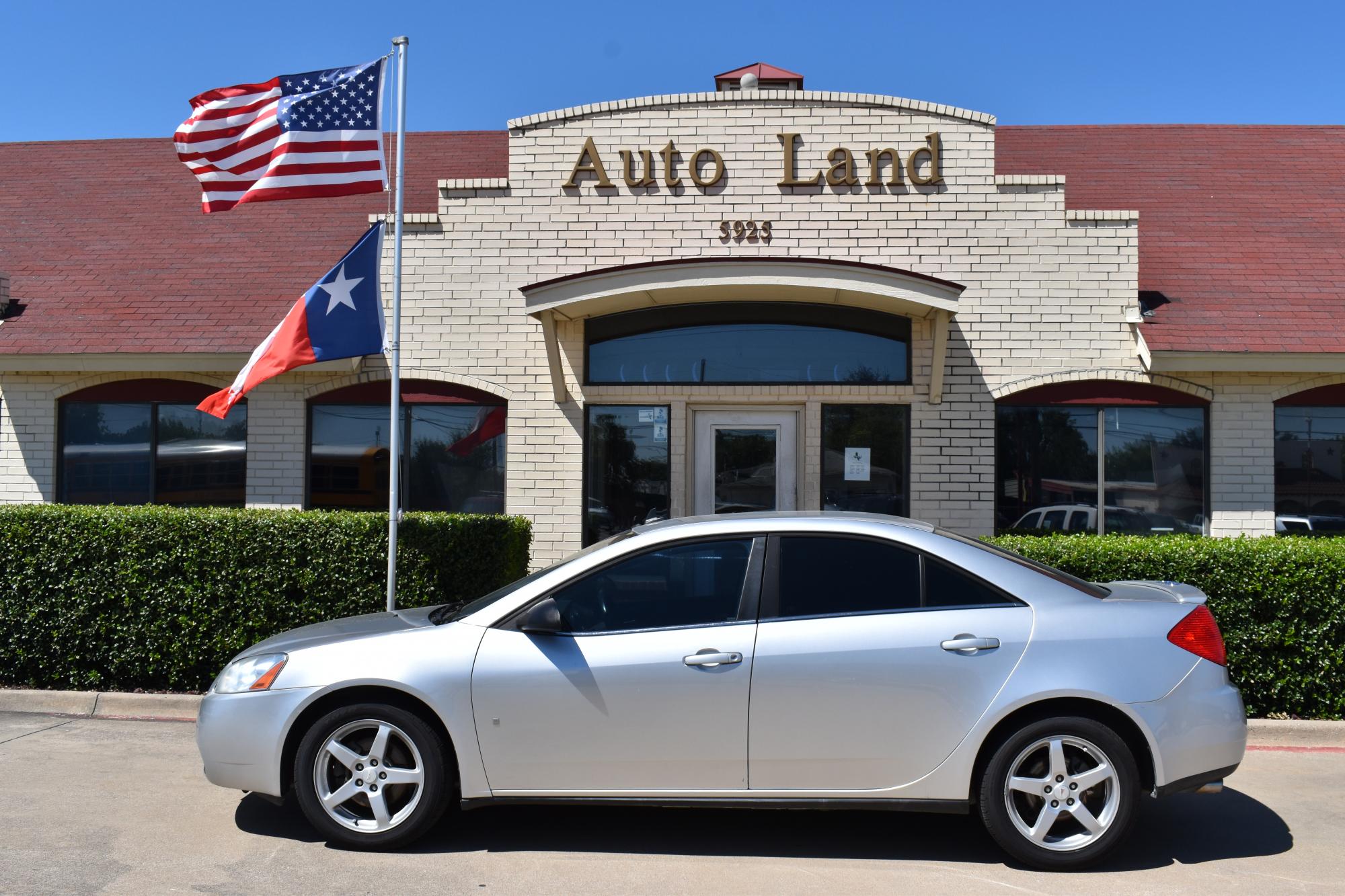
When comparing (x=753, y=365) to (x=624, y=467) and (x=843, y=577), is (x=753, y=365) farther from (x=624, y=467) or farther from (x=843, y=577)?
(x=843, y=577)

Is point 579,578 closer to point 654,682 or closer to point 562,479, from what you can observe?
point 654,682

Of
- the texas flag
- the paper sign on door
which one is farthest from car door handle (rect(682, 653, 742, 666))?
the paper sign on door

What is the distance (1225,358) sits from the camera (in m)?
10.0

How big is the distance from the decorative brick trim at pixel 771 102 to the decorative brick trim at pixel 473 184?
0.58 m

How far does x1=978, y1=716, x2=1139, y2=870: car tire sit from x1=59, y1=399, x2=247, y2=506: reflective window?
824 cm

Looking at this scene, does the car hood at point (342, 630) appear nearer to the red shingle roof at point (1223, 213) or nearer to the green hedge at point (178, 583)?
the green hedge at point (178, 583)

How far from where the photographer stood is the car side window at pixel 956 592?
5.22 m

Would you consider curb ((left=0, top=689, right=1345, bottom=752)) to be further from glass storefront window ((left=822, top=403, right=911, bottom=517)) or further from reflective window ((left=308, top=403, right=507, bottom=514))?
glass storefront window ((left=822, top=403, right=911, bottom=517))

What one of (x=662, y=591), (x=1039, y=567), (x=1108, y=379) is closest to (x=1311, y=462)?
(x=1108, y=379)

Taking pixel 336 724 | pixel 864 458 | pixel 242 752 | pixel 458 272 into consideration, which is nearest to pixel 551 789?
pixel 336 724

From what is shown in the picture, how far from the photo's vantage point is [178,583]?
27.2ft

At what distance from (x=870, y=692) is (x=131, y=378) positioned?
8.74 metres

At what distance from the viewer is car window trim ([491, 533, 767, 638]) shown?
522cm

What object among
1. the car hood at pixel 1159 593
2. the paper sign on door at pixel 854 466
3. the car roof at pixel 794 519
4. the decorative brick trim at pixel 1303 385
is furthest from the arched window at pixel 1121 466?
the car roof at pixel 794 519
